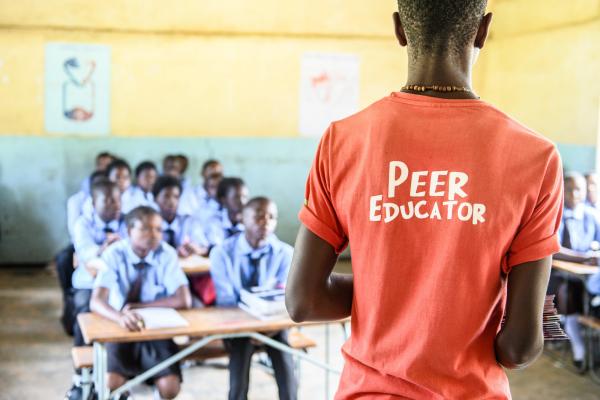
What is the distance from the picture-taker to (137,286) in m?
3.64

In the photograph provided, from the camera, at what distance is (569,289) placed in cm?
486

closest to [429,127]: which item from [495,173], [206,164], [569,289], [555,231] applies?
[495,173]

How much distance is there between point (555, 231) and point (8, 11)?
723cm

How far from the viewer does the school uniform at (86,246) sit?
13.9 feet

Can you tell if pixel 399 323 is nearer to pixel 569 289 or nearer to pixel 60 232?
pixel 569 289

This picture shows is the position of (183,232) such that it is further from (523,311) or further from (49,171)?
(523,311)

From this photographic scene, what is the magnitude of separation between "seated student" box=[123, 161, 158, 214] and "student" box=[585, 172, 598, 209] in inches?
133

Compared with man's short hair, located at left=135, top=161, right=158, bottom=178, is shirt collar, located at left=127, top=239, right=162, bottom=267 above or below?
below

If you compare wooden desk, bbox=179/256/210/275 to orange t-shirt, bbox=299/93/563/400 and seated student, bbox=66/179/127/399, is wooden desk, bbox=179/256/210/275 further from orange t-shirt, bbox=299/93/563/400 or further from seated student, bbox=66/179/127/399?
orange t-shirt, bbox=299/93/563/400

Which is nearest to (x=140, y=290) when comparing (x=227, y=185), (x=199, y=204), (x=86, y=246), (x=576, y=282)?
(x=86, y=246)

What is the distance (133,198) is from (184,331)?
341 centimetres

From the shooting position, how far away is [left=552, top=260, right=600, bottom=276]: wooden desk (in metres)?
4.46

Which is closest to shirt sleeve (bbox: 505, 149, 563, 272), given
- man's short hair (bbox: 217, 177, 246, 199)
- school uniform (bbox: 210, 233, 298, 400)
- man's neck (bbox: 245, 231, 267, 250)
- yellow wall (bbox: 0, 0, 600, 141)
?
school uniform (bbox: 210, 233, 298, 400)

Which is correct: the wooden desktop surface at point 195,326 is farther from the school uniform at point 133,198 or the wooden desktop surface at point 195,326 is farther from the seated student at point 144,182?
the seated student at point 144,182
